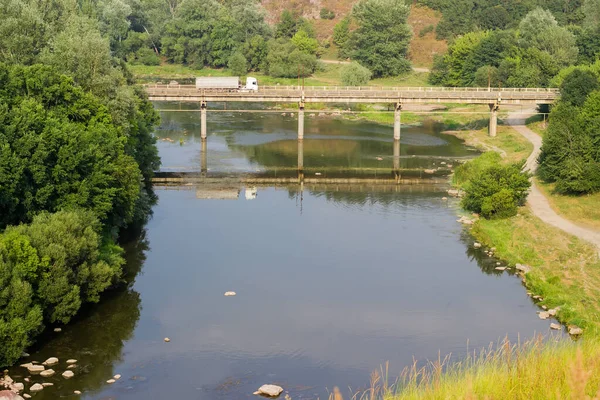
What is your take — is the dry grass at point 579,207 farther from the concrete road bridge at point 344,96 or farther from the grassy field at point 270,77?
the grassy field at point 270,77

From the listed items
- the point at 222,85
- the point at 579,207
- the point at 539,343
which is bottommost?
the point at 579,207

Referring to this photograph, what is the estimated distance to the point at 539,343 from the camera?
20.4 meters

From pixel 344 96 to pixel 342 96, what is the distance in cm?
26

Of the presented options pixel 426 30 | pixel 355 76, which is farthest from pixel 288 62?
pixel 426 30

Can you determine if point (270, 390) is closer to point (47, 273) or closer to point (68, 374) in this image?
point (68, 374)

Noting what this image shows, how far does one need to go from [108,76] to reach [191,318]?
27.4 meters

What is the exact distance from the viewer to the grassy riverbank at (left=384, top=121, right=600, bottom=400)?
17000 millimetres

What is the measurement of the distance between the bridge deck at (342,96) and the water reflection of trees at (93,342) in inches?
Result: 2002

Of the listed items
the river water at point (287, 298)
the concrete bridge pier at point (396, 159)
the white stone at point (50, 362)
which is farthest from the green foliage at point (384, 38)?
the white stone at point (50, 362)

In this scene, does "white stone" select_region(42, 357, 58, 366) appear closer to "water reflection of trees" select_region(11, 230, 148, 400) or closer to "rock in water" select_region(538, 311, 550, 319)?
"water reflection of trees" select_region(11, 230, 148, 400)

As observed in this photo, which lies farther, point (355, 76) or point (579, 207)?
point (355, 76)

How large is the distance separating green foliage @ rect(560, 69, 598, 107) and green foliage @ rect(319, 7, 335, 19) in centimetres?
10856

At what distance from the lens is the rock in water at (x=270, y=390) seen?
33969 millimetres

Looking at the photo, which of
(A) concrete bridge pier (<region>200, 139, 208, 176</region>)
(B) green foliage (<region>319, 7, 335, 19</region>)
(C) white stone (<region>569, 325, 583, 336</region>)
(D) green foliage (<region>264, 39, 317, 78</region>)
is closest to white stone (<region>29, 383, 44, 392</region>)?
(C) white stone (<region>569, 325, 583, 336</region>)
